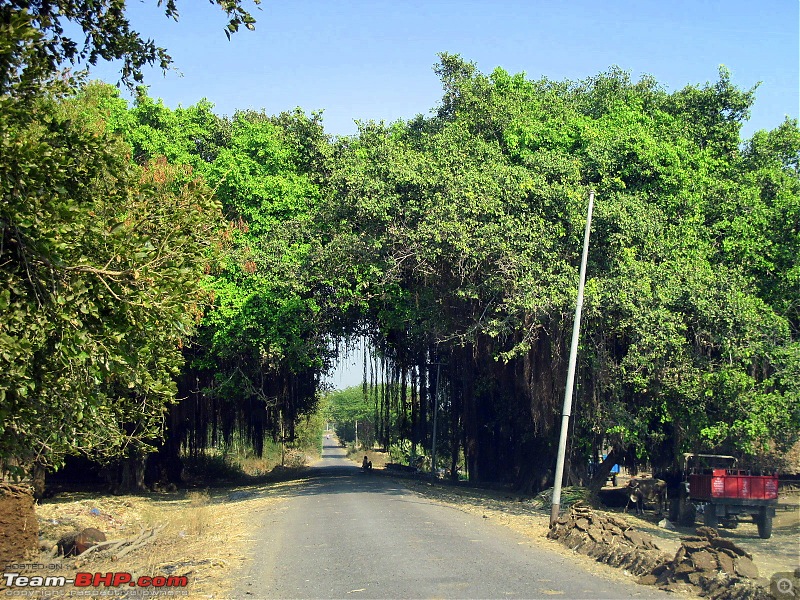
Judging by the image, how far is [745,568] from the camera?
1079 centimetres

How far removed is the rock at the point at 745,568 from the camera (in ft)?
35.0

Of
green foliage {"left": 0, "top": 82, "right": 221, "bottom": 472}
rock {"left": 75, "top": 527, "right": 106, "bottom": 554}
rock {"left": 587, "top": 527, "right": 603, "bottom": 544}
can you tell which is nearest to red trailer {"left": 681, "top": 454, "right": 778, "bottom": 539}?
rock {"left": 587, "top": 527, "right": 603, "bottom": 544}

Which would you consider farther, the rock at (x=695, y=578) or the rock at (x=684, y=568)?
the rock at (x=684, y=568)

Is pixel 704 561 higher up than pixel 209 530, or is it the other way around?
pixel 704 561

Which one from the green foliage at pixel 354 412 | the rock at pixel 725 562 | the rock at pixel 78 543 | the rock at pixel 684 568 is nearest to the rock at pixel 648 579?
the rock at pixel 684 568

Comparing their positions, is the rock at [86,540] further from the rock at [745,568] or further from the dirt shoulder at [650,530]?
the rock at [745,568]

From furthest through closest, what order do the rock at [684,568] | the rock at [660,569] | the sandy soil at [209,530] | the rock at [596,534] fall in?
the rock at [596,534]
the sandy soil at [209,530]
the rock at [660,569]
the rock at [684,568]

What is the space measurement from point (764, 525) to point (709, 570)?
12.0 metres

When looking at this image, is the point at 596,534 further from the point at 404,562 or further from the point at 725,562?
the point at 404,562

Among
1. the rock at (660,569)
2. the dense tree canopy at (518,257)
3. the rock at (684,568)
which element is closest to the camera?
the rock at (684,568)

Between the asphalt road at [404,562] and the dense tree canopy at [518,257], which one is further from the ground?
the dense tree canopy at [518,257]

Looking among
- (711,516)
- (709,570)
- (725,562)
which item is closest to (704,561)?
(709,570)

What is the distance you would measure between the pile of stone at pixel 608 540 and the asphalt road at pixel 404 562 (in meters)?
0.66

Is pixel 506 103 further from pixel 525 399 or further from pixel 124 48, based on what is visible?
pixel 124 48
